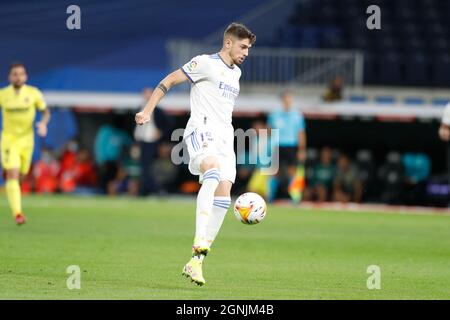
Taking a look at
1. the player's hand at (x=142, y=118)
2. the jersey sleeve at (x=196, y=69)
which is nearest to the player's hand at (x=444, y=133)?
the jersey sleeve at (x=196, y=69)

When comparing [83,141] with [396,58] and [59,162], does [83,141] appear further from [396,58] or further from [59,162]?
[396,58]

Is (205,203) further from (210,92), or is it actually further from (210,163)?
(210,92)

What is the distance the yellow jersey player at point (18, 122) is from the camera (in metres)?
15.6

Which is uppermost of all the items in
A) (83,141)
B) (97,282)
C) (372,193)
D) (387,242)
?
(83,141)

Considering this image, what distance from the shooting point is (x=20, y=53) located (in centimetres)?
2620

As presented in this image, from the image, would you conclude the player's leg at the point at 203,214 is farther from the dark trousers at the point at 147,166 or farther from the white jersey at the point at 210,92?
the dark trousers at the point at 147,166

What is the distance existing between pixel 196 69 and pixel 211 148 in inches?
28.1

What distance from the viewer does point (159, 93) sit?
393 inches

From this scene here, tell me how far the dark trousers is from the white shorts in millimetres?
13769

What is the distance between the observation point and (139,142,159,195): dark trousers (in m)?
24.0

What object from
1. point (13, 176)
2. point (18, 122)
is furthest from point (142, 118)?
point (18, 122)

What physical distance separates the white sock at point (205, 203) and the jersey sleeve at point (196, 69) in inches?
33.9
